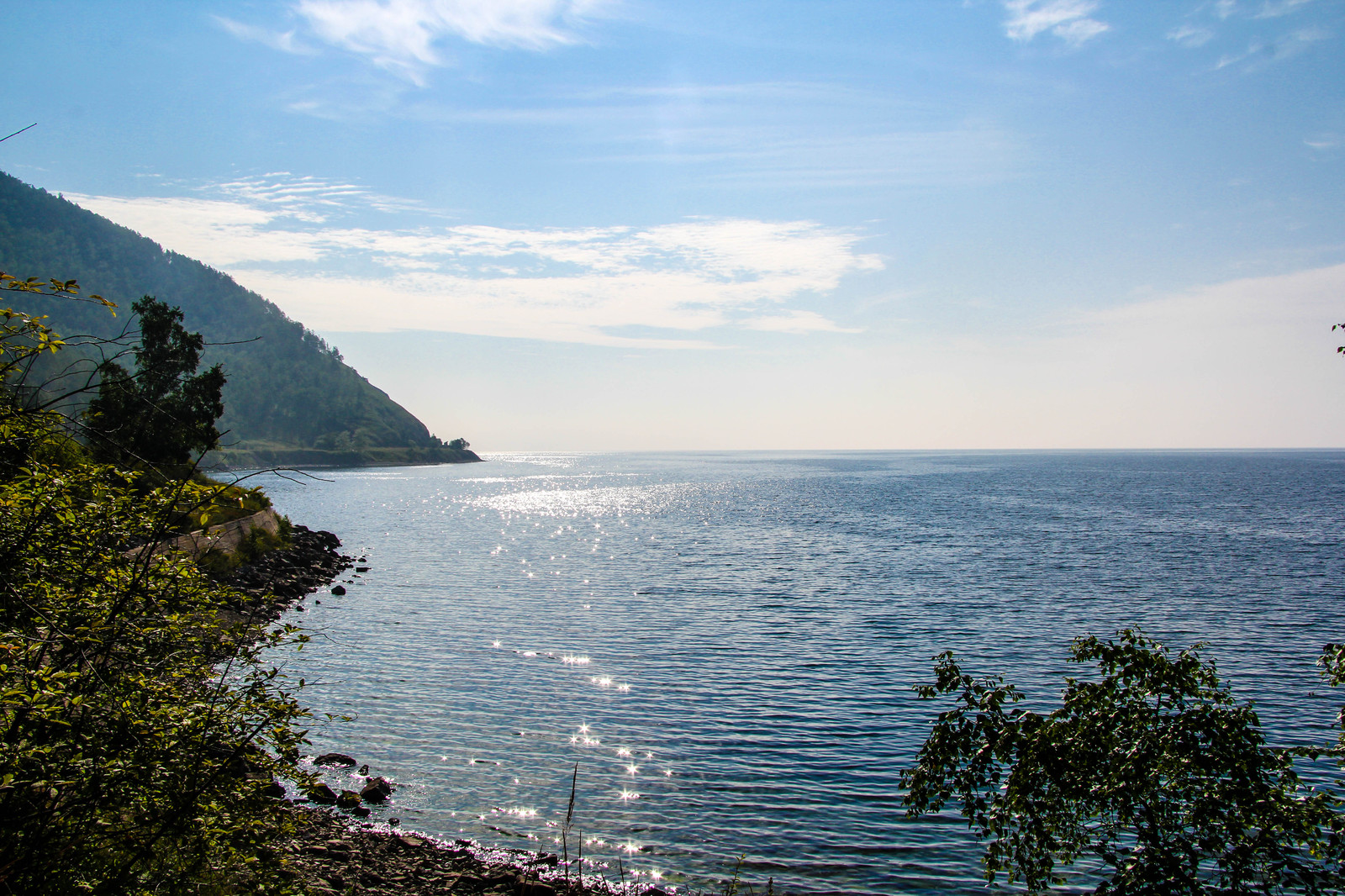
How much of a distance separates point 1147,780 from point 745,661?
28257 millimetres

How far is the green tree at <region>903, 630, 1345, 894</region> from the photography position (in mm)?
10156

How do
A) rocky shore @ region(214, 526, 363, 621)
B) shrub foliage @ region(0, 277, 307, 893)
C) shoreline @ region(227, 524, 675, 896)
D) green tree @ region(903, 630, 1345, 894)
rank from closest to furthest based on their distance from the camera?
shrub foliage @ region(0, 277, 307, 893)
green tree @ region(903, 630, 1345, 894)
shoreline @ region(227, 524, 675, 896)
rocky shore @ region(214, 526, 363, 621)

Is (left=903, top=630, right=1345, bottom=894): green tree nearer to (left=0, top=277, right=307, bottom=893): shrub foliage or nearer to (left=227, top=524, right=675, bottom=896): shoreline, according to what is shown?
(left=227, top=524, right=675, bottom=896): shoreline

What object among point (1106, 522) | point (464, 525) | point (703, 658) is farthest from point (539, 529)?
point (1106, 522)

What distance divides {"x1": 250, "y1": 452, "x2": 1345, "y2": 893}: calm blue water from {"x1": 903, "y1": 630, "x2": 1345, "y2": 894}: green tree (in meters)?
8.40

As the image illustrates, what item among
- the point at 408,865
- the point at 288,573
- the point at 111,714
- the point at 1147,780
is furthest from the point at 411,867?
the point at 288,573

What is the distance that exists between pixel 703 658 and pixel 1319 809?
3011 centimetres

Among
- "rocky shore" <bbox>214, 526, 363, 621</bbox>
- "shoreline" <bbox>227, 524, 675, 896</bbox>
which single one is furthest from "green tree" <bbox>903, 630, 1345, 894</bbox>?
"rocky shore" <bbox>214, 526, 363, 621</bbox>

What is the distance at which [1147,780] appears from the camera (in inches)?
421

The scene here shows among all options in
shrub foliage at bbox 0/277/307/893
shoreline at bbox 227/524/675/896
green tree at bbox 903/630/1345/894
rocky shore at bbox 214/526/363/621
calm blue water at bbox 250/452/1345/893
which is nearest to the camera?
shrub foliage at bbox 0/277/307/893

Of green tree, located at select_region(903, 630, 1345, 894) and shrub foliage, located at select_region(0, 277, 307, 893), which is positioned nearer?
shrub foliage, located at select_region(0, 277, 307, 893)

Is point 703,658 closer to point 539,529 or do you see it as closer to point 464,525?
point 539,529

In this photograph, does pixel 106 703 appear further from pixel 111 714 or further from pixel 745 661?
pixel 745 661

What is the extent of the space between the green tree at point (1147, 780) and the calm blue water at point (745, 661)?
27.6 ft
